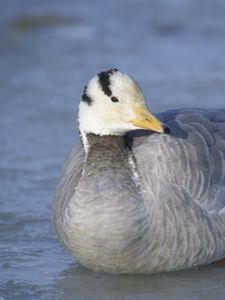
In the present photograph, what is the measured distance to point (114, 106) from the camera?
579cm

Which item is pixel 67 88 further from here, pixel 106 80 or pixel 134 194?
pixel 134 194

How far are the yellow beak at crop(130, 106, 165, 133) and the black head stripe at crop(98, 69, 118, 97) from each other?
196 mm

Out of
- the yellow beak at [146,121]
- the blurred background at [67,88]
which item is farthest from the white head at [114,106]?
the blurred background at [67,88]

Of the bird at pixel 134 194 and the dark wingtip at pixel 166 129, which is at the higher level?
the dark wingtip at pixel 166 129

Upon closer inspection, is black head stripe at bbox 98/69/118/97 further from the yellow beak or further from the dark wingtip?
the dark wingtip

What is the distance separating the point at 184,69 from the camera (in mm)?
11078

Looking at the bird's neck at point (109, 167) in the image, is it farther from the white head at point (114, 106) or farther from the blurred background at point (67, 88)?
the blurred background at point (67, 88)

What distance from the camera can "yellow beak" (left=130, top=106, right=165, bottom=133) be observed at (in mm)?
5711

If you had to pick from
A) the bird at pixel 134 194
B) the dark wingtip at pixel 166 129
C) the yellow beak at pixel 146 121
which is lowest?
the bird at pixel 134 194

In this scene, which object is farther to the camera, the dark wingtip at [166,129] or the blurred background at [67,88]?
the blurred background at [67,88]

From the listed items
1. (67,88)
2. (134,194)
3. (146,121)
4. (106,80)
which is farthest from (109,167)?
(67,88)

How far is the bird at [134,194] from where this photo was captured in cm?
568

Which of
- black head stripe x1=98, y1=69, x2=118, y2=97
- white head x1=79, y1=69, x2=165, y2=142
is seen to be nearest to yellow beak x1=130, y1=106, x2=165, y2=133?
white head x1=79, y1=69, x2=165, y2=142

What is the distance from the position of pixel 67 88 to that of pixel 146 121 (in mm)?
4842
